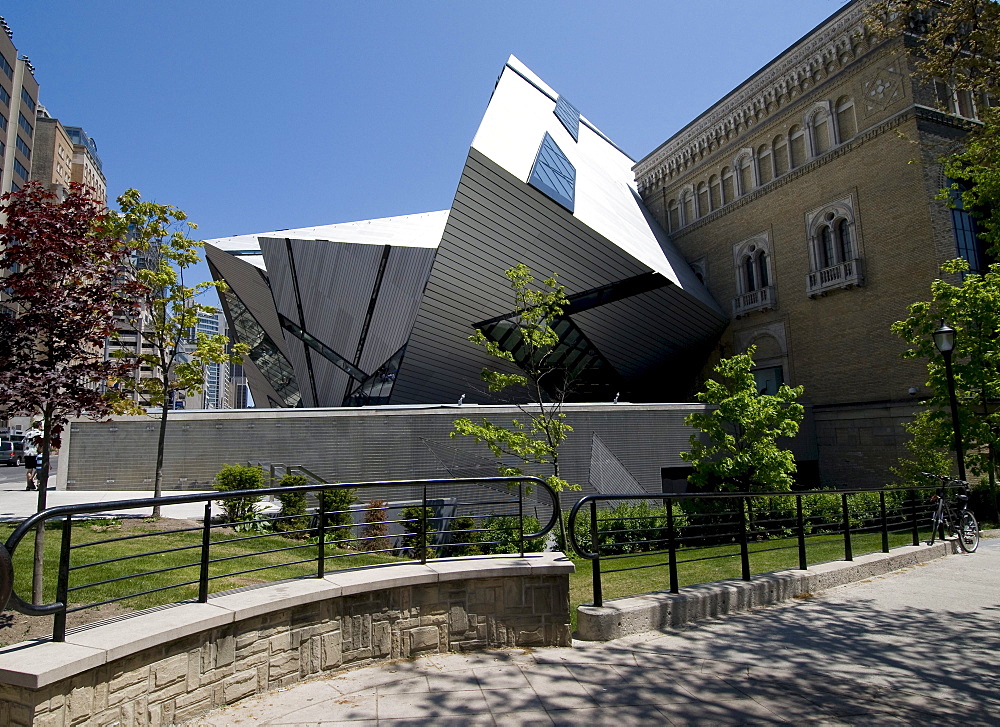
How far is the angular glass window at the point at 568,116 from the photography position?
28.1 m

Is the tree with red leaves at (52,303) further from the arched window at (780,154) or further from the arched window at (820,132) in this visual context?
the arched window at (780,154)

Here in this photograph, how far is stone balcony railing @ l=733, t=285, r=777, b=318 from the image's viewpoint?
28.3m

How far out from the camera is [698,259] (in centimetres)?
3253

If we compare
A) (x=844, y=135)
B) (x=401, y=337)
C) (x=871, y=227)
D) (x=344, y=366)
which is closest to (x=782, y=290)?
(x=871, y=227)

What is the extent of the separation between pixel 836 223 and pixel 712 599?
24.1 meters

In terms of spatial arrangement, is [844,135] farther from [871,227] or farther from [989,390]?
[989,390]

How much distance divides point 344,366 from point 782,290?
19573 millimetres

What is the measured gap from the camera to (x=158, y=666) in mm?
3639

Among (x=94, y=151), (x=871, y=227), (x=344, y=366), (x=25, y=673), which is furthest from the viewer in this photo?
(x=94, y=151)

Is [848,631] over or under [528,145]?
under

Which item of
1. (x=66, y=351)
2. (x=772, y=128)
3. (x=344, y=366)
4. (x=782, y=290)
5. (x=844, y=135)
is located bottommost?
(x=66, y=351)

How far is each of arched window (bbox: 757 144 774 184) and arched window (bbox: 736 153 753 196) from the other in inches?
16.1

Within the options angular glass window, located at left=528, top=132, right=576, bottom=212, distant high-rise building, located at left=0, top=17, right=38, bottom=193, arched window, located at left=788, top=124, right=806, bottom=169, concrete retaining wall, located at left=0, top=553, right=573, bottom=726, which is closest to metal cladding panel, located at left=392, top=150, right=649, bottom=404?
angular glass window, located at left=528, top=132, right=576, bottom=212

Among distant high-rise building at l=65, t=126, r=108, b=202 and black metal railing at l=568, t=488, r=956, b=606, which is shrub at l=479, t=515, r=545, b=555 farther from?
distant high-rise building at l=65, t=126, r=108, b=202
